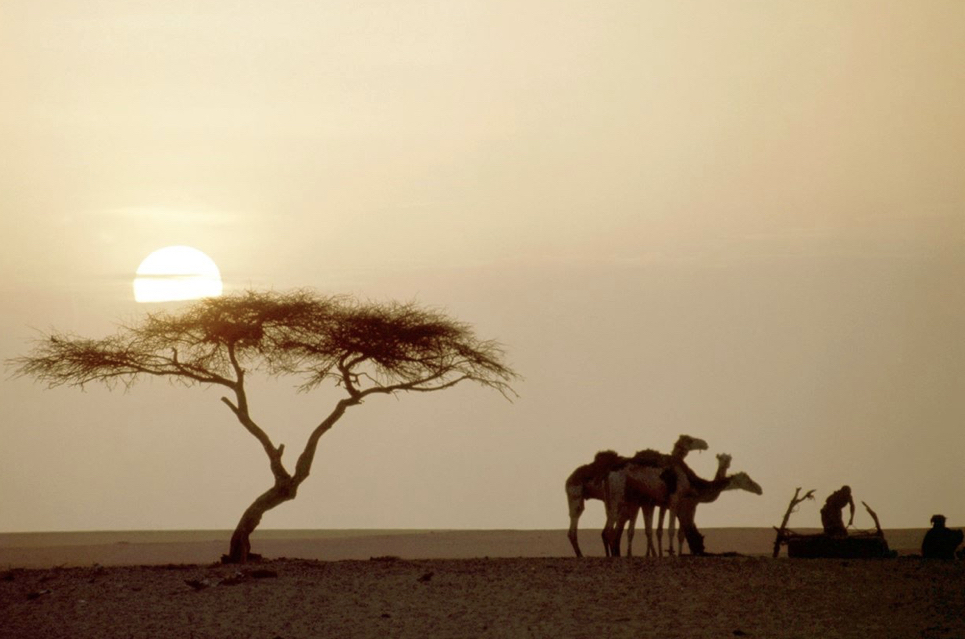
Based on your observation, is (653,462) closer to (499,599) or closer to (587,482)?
(587,482)

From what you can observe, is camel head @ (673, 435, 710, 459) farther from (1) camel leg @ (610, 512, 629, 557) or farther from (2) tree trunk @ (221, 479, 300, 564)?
(2) tree trunk @ (221, 479, 300, 564)

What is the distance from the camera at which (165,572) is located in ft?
92.8

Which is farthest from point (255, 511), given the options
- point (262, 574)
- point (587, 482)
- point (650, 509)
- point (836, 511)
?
point (836, 511)

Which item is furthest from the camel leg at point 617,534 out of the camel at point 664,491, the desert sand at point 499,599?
the desert sand at point 499,599

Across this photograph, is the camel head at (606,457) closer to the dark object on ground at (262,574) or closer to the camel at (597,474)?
A: the camel at (597,474)

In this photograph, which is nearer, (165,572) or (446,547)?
(165,572)

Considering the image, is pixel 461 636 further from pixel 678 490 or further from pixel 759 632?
pixel 678 490

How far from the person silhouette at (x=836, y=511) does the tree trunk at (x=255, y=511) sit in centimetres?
1063

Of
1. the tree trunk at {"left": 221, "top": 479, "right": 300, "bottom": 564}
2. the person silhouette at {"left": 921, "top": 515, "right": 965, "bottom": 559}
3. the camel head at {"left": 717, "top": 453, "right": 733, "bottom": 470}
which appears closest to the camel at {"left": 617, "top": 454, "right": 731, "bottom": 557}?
the camel head at {"left": 717, "top": 453, "right": 733, "bottom": 470}

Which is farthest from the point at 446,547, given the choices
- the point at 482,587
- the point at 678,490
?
the point at 482,587

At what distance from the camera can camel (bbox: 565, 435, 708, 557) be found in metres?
31.1

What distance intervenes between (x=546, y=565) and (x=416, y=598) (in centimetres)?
357

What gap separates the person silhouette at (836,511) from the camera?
1140 inches

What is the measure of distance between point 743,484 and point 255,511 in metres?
10.0
